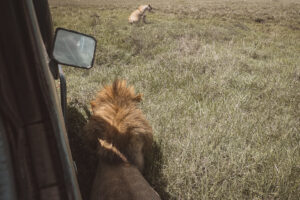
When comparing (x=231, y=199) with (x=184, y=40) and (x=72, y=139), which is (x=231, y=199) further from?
(x=184, y=40)

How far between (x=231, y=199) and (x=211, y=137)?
827 mm

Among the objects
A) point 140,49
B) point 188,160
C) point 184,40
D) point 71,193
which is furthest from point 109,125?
point 184,40

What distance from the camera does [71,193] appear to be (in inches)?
30.6

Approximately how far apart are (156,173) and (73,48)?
1.53 metres

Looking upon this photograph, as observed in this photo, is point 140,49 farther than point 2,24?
Yes

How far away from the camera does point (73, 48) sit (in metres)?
1.44

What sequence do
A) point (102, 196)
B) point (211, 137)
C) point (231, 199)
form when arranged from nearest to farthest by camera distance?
point (102, 196) → point (231, 199) → point (211, 137)

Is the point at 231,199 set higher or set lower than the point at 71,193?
lower

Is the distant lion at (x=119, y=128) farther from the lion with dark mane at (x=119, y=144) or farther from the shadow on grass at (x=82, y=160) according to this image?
the shadow on grass at (x=82, y=160)

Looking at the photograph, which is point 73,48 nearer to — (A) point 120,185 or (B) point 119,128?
(B) point 119,128

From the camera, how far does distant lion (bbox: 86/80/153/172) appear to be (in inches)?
72.2

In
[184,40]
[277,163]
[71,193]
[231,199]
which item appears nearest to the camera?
[71,193]

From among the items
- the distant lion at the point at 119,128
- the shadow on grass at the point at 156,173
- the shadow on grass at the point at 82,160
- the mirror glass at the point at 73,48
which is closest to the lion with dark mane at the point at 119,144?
the distant lion at the point at 119,128

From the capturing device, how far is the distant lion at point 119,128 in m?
1.83
